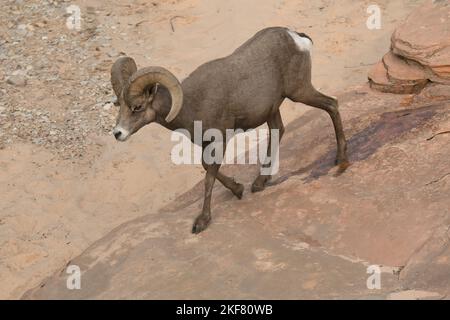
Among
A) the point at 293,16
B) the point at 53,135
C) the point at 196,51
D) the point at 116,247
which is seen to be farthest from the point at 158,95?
the point at 293,16

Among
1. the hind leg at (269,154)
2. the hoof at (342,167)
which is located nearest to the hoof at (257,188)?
the hind leg at (269,154)

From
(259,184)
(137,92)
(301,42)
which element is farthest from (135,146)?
(137,92)

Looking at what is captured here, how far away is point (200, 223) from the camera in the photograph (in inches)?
245

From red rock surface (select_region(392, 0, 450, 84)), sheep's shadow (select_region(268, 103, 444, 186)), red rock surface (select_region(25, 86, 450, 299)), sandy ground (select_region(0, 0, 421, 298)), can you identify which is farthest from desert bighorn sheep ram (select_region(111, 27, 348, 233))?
sandy ground (select_region(0, 0, 421, 298))

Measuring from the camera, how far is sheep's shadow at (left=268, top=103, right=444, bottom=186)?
6.92 m

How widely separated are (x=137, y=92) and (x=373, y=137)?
269 cm

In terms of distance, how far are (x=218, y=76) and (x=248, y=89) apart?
312 millimetres

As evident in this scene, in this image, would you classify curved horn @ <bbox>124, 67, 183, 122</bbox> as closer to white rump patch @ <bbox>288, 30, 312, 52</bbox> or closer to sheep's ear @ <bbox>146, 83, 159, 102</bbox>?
sheep's ear @ <bbox>146, 83, 159, 102</bbox>

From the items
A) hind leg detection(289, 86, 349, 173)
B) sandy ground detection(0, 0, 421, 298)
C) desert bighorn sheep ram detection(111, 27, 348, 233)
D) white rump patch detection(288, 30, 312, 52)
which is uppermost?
white rump patch detection(288, 30, 312, 52)

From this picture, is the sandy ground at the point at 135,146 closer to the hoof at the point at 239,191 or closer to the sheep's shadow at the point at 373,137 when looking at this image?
the hoof at the point at 239,191

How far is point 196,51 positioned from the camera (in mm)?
11500

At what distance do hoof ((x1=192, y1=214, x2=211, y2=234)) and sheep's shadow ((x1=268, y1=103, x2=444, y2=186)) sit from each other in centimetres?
99

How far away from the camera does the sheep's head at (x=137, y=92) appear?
5.58 meters

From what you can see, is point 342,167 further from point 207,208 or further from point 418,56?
point 418,56
